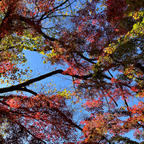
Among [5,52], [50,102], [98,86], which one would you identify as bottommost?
[50,102]

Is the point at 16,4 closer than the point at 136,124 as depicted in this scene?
No

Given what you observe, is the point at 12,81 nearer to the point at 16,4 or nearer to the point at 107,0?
the point at 16,4

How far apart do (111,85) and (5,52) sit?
20.8ft

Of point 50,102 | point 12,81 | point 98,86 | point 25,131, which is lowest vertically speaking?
point 25,131

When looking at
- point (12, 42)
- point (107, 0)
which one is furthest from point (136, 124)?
point (12, 42)

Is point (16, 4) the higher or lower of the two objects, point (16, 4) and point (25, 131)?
the higher

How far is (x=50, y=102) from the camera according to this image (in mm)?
5520

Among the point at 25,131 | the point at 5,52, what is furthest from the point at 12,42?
the point at 25,131

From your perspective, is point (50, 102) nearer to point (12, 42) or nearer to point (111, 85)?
point (111, 85)

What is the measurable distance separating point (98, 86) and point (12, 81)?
575 cm

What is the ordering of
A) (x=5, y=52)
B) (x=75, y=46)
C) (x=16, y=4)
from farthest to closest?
(x=5, y=52) → (x=75, y=46) → (x=16, y=4)

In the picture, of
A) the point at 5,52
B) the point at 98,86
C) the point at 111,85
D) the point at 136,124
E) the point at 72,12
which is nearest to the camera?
the point at 136,124

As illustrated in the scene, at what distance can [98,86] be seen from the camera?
184 inches

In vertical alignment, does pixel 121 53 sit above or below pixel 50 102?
above
